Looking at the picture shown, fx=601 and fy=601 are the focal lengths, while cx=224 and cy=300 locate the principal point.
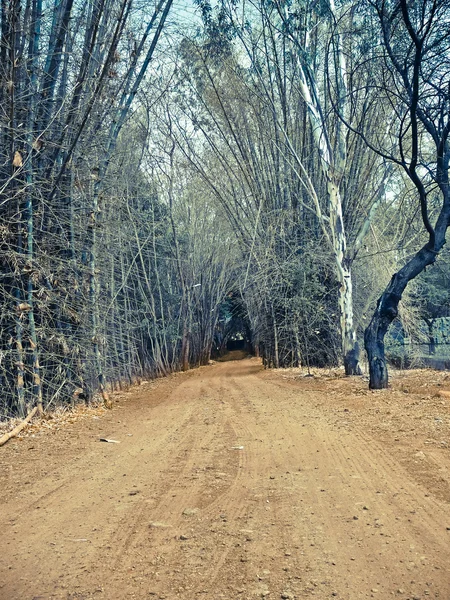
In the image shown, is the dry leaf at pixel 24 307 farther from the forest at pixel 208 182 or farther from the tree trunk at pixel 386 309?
the tree trunk at pixel 386 309

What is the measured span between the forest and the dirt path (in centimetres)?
189

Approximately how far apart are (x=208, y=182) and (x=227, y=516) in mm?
9757

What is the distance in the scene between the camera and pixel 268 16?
8.73 metres

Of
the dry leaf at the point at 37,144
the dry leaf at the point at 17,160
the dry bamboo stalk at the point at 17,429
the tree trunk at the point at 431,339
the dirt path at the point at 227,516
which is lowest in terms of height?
the dirt path at the point at 227,516

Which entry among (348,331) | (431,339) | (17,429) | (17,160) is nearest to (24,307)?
(17,429)

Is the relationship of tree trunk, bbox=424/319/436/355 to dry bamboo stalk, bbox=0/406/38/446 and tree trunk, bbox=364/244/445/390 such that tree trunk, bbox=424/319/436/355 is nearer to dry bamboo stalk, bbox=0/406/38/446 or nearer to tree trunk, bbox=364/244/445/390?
tree trunk, bbox=364/244/445/390

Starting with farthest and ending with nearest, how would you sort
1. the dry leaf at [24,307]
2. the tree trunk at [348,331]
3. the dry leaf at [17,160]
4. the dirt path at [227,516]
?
1. the tree trunk at [348,331]
2. the dry leaf at [24,307]
3. the dry leaf at [17,160]
4. the dirt path at [227,516]

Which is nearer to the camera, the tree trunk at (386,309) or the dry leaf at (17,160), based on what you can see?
the dry leaf at (17,160)

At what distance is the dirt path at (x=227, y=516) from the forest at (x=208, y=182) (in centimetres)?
189

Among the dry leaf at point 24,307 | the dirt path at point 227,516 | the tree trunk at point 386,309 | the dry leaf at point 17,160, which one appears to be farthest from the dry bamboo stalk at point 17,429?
the tree trunk at point 386,309

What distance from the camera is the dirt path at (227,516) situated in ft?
6.16

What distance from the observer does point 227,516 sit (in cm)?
249

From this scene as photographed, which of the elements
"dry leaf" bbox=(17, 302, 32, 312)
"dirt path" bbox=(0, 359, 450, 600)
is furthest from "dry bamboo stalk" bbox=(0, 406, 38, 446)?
"dry leaf" bbox=(17, 302, 32, 312)

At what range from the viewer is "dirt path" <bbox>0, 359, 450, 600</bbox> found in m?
1.88
